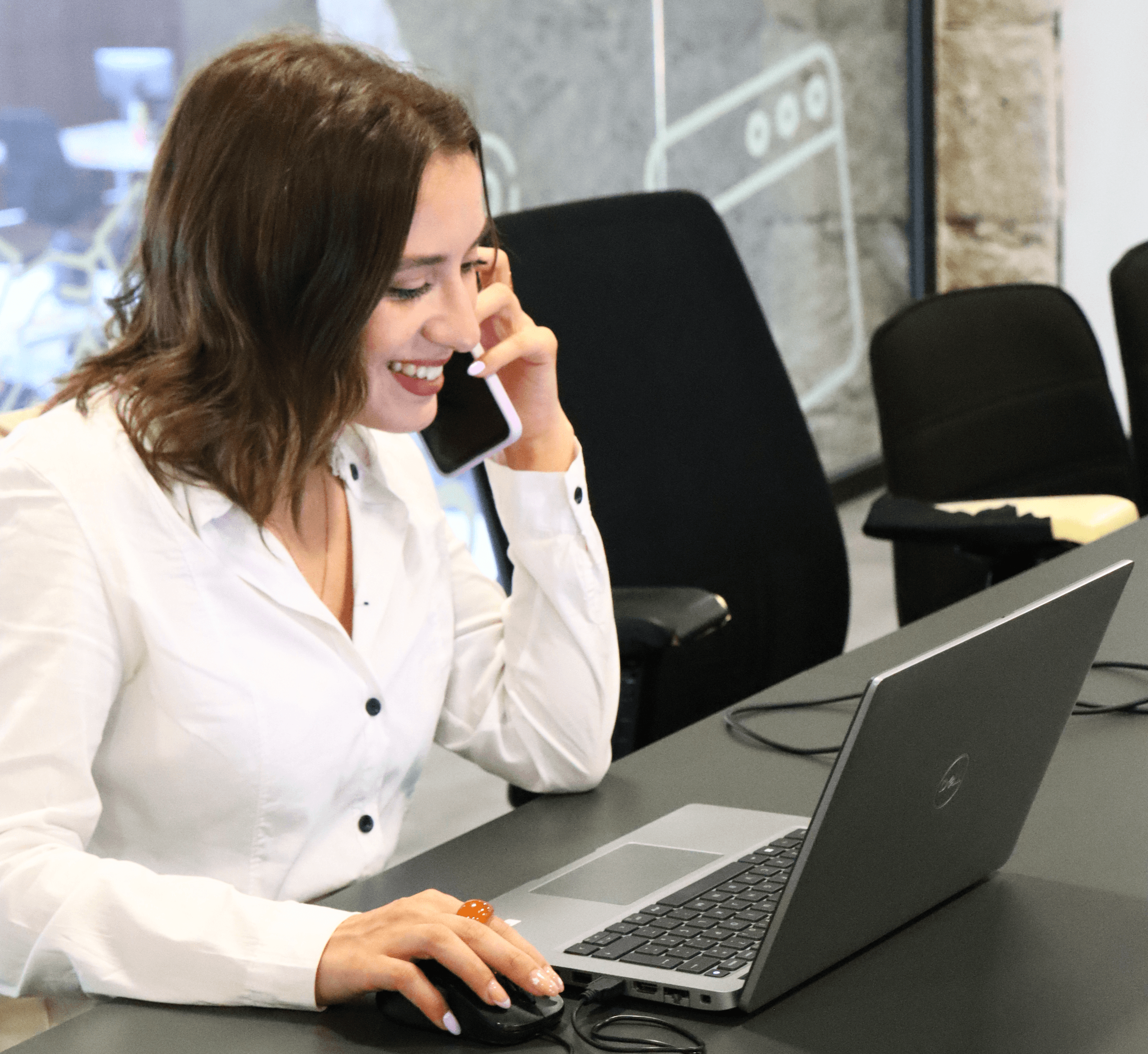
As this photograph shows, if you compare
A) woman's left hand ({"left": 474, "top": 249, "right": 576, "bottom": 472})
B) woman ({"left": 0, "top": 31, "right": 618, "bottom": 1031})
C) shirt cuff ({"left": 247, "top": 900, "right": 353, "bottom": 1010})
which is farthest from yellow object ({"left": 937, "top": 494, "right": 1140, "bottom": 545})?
shirt cuff ({"left": 247, "top": 900, "right": 353, "bottom": 1010})

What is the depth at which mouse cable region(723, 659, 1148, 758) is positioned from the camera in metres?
1.27

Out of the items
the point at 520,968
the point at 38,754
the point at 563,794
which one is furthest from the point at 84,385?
the point at 520,968

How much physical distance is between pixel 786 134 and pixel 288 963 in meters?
3.85

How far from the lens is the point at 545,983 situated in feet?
2.78

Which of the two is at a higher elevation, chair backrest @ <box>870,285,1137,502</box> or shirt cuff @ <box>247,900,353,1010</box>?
shirt cuff @ <box>247,900,353,1010</box>

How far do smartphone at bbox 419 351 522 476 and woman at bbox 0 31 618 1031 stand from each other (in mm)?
108

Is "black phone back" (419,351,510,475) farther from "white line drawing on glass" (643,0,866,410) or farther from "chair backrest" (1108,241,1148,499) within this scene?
"white line drawing on glass" (643,0,866,410)

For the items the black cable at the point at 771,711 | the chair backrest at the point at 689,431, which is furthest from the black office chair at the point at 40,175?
the black cable at the point at 771,711

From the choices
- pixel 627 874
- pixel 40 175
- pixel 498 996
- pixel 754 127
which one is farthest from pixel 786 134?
pixel 498 996

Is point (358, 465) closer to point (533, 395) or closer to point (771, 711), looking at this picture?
point (533, 395)

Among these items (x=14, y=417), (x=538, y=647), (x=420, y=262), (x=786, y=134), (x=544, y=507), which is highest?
(x=420, y=262)

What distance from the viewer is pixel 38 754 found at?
3.36ft

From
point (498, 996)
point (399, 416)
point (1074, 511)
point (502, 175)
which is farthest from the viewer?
point (502, 175)

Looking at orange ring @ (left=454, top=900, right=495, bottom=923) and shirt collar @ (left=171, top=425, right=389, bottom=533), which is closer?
orange ring @ (left=454, top=900, right=495, bottom=923)
